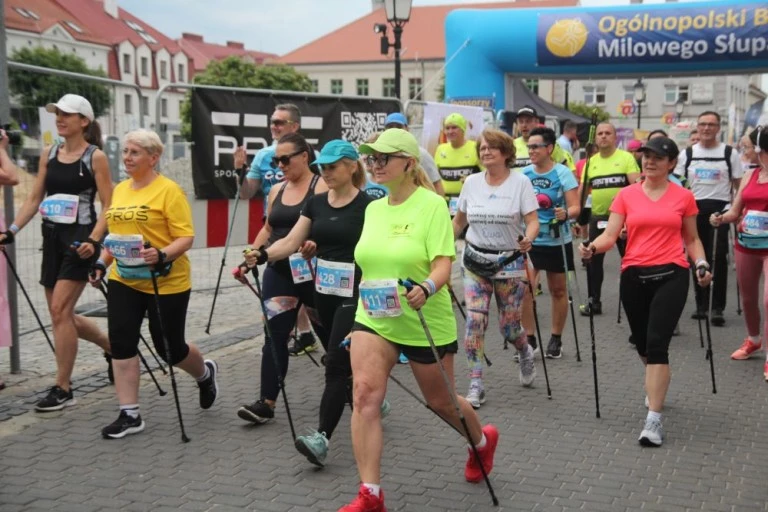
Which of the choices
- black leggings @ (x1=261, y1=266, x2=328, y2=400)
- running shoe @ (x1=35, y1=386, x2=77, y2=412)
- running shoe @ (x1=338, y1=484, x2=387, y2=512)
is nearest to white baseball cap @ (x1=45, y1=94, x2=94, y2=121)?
black leggings @ (x1=261, y1=266, x2=328, y2=400)

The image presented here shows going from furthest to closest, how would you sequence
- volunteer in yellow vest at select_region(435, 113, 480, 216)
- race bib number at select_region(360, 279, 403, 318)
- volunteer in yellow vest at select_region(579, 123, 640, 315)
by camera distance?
volunteer in yellow vest at select_region(435, 113, 480, 216)
volunteer in yellow vest at select_region(579, 123, 640, 315)
race bib number at select_region(360, 279, 403, 318)

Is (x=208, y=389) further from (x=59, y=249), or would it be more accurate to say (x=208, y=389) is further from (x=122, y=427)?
(x=59, y=249)

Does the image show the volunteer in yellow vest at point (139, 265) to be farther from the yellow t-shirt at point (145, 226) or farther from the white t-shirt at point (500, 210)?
the white t-shirt at point (500, 210)

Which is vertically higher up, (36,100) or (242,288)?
(36,100)

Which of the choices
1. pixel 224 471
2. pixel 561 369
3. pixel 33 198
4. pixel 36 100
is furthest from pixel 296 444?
pixel 36 100

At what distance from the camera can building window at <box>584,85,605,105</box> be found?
8756 cm

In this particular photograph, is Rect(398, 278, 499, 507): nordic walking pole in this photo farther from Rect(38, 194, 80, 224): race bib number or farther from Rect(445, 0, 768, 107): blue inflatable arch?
Rect(445, 0, 768, 107): blue inflatable arch

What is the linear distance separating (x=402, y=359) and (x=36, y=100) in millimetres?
4039

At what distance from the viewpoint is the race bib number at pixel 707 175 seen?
391 inches

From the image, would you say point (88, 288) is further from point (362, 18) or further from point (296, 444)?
point (362, 18)

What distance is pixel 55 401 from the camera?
6.28 meters

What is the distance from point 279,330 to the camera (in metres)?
5.95

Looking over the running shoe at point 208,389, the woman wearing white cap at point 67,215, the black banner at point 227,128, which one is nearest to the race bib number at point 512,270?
the running shoe at point 208,389

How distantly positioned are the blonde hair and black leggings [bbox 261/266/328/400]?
102 cm
